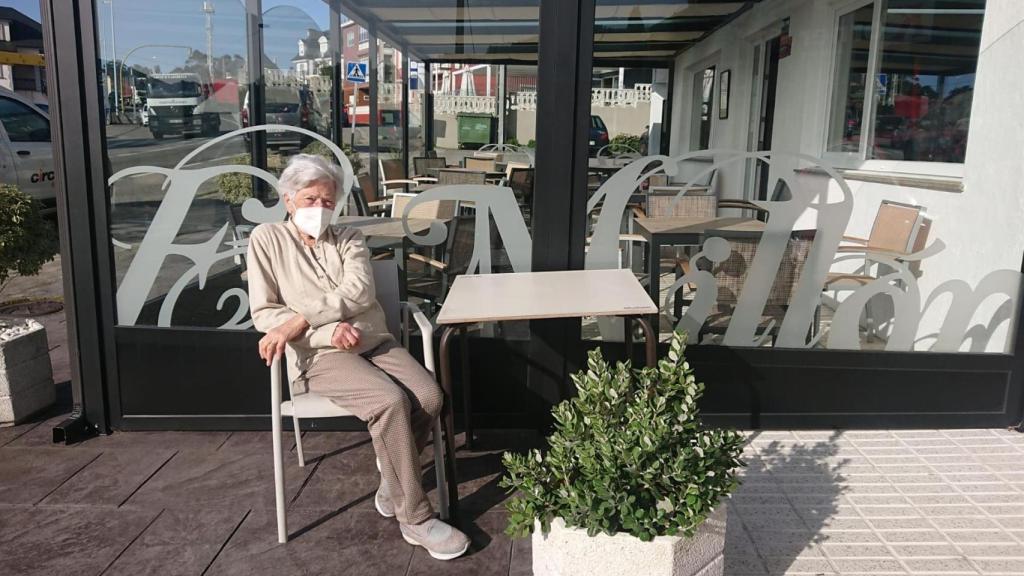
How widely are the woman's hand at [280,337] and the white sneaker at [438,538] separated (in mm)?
725

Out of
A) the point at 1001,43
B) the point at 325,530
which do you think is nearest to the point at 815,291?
the point at 1001,43

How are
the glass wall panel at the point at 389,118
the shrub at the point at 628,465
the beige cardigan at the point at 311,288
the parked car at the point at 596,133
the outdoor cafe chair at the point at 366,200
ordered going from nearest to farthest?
the shrub at the point at 628,465 < the beige cardigan at the point at 311,288 < the parked car at the point at 596,133 < the outdoor cafe chair at the point at 366,200 < the glass wall panel at the point at 389,118

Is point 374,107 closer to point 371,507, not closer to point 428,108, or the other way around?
point 428,108

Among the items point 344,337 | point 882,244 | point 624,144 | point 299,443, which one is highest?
point 624,144

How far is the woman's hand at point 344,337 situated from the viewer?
8.37 feet

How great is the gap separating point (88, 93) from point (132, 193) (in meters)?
0.45

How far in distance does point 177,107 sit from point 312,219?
1206mm

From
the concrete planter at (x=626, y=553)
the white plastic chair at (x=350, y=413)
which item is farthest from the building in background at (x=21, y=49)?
the concrete planter at (x=626, y=553)

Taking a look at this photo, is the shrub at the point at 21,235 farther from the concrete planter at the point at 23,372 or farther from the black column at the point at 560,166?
the black column at the point at 560,166

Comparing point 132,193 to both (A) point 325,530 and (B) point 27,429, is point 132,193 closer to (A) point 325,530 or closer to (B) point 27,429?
(B) point 27,429

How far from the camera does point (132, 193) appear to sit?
10.9ft

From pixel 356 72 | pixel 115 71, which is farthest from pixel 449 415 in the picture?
pixel 115 71

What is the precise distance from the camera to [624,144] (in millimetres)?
3344

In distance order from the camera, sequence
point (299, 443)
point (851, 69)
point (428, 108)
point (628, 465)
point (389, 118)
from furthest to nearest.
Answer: point (851, 69) → point (389, 118) → point (428, 108) → point (299, 443) → point (628, 465)
